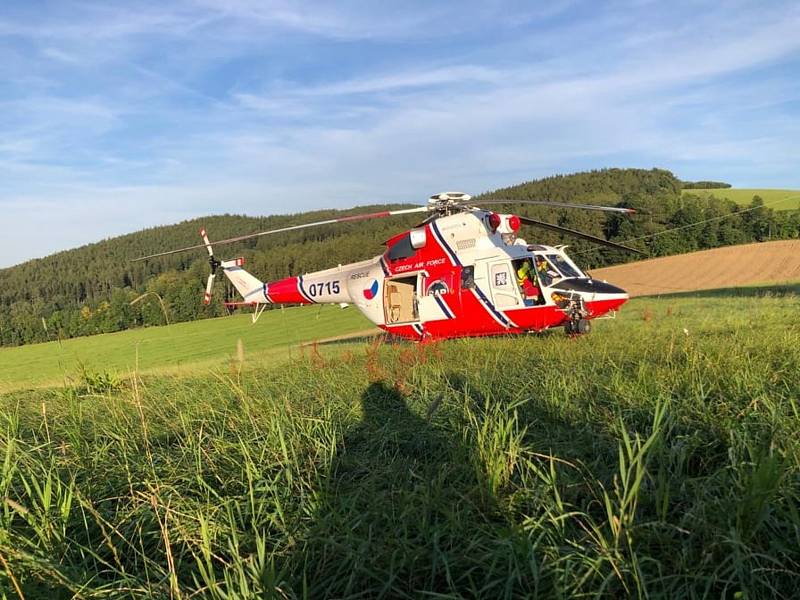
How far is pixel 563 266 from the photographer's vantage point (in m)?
9.43

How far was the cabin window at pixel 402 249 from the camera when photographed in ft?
35.6

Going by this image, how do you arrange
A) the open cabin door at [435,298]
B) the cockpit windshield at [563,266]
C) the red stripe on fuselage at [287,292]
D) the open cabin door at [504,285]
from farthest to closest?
the red stripe on fuselage at [287,292] < the open cabin door at [435,298] < the open cabin door at [504,285] < the cockpit windshield at [563,266]

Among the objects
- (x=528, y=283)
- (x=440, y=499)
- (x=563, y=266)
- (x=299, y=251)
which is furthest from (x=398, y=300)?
(x=299, y=251)

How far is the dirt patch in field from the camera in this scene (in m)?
29.5

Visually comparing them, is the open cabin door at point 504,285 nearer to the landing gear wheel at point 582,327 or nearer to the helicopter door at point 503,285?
the helicopter door at point 503,285

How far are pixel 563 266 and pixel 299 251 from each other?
200ft

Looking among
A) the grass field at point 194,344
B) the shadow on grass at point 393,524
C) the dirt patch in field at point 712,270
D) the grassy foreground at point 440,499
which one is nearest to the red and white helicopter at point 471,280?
the grassy foreground at point 440,499

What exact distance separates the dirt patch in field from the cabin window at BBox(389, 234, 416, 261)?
21419 mm

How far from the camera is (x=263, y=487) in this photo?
2244 millimetres

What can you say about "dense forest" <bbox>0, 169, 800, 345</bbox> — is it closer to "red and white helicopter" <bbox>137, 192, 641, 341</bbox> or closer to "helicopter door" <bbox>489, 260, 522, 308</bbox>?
"red and white helicopter" <bbox>137, 192, 641, 341</bbox>

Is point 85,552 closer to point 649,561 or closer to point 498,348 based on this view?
point 649,561

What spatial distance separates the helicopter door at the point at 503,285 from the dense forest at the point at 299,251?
2536mm

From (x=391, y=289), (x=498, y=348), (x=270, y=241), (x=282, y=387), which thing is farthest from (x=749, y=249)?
(x=270, y=241)

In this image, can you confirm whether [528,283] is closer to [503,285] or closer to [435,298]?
[503,285]
